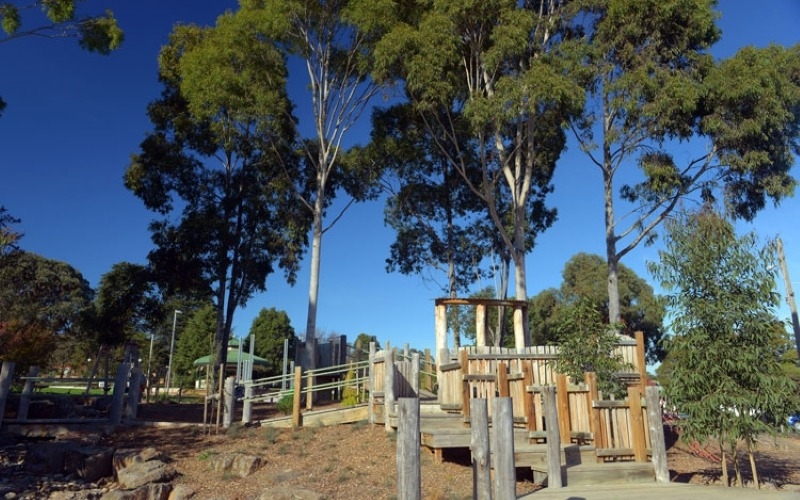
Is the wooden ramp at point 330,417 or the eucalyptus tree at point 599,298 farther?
the eucalyptus tree at point 599,298

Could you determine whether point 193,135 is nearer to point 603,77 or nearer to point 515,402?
point 603,77

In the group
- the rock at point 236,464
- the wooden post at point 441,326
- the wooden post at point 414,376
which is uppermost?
the wooden post at point 441,326

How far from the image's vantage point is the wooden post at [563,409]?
9.97 meters

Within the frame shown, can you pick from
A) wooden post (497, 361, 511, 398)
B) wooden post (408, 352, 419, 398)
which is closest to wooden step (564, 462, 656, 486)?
wooden post (497, 361, 511, 398)

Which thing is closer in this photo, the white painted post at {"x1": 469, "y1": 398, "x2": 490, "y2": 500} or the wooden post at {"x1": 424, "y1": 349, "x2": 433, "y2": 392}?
the white painted post at {"x1": 469, "y1": 398, "x2": 490, "y2": 500}

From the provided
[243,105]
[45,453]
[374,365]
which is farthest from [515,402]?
[243,105]

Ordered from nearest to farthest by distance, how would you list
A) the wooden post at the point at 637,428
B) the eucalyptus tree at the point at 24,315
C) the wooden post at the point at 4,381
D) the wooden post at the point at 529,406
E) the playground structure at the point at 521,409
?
1. the playground structure at the point at 521,409
2. the wooden post at the point at 637,428
3. the wooden post at the point at 529,406
4. the wooden post at the point at 4,381
5. the eucalyptus tree at the point at 24,315

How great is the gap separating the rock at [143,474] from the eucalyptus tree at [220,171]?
34.4 feet

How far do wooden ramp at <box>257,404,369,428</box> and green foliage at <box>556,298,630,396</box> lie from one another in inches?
202

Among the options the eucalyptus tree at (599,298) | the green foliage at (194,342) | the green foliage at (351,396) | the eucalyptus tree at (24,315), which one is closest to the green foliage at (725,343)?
the green foliage at (351,396)

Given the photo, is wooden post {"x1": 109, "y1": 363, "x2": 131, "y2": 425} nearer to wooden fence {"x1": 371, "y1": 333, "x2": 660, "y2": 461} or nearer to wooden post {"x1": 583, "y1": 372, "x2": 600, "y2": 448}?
wooden fence {"x1": 371, "y1": 333, "x2": 660, "y2": 461}

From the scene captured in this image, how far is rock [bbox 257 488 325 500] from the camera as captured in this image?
8.48 metres

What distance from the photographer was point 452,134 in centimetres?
2175

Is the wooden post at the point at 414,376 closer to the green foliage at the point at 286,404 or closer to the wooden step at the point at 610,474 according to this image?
the green foliage at the point at 286,404
